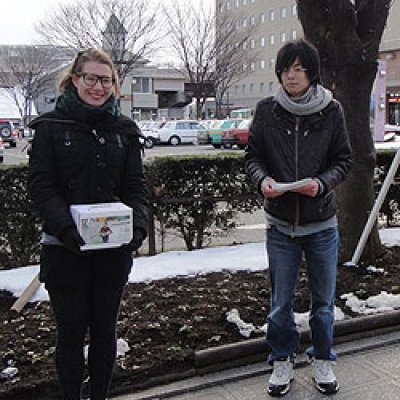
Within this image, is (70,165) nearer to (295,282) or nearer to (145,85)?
(295,282)

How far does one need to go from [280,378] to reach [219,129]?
2569 centimetres

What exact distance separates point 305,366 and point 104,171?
1939mm

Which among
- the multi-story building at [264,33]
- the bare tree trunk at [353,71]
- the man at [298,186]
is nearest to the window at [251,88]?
the multi-story building at [264,33]

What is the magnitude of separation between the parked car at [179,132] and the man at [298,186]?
2938 cm

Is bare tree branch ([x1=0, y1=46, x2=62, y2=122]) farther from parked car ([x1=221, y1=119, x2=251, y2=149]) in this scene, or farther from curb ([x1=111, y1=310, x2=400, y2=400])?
curb ([x1=111, y1=310, x2=400, y2=400])

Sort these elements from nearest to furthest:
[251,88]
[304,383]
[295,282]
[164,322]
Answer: [295,282], [304,383], [164,322], [251,88]

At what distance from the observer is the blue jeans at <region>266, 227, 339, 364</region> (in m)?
3.04

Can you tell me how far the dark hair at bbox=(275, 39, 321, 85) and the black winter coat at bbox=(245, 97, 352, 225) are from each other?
208mm

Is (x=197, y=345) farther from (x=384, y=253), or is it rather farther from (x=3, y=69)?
(x=3, y=69)

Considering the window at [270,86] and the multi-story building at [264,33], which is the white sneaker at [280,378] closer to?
the multi-story building at [264,33]

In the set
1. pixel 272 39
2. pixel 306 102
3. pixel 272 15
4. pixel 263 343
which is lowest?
pixel 263 343

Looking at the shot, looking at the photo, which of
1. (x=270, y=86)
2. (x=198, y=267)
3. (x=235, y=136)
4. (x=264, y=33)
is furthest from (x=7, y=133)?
(x=264, y=33)

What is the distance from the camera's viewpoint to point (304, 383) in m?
3.26

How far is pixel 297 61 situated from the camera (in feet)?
9.41
